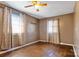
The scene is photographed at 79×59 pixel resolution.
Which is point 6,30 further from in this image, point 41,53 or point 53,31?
point 53,31

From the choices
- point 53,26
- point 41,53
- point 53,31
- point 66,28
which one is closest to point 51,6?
point 41,53

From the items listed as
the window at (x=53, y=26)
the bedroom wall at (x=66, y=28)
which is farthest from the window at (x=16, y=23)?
the bedroom wall at (x=66, y=28)

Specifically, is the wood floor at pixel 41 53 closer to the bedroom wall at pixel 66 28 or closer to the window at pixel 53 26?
the bedroom wall at pixel 66 28

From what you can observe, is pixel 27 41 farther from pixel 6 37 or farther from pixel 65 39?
pixel 65 39

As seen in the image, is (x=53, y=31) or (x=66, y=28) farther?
(x=53, y=31)

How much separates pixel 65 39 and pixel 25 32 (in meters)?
2.46

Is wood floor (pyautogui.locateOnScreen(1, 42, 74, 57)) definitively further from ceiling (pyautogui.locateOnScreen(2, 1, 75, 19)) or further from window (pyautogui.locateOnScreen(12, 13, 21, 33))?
ceiling (pyautogui.locateOnScreen(2, 1, 75, 19))

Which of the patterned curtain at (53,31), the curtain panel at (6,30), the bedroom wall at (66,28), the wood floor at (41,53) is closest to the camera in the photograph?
the wood floor at (41,53)

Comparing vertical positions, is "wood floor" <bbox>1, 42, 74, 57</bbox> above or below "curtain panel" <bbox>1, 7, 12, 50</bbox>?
below

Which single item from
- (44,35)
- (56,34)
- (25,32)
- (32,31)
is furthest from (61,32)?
(25,32)

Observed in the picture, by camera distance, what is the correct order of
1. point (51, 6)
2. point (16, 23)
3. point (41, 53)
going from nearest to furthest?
point (41, 53) < point (51, 6) < point (16, 23)

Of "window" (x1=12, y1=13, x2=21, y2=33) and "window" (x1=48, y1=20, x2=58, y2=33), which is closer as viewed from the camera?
"window" (x1=12, y1=13, x2=21, y2=33)

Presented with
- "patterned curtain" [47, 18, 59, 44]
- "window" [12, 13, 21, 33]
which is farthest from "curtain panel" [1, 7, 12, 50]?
"patterned curtain" [47, 18, 59, 44]

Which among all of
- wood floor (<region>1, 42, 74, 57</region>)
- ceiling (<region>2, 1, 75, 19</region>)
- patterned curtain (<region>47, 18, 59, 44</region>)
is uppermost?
ceiling (<region>2, 1, 75, 19</region>)
